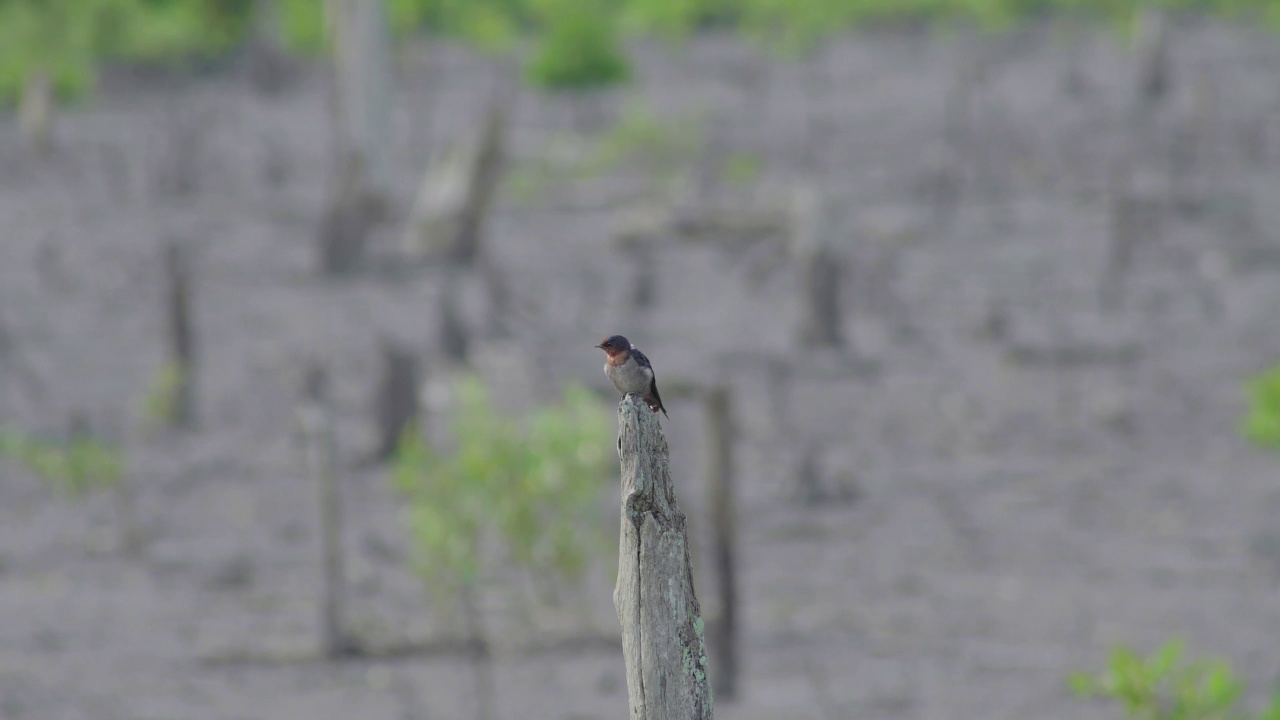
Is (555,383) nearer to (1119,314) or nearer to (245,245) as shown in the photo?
(1119,314)

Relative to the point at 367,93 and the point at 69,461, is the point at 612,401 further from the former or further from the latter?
the point at 367,93

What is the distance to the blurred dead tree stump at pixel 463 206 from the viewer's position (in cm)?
2469

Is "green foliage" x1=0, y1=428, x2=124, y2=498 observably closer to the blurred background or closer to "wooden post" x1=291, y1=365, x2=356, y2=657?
the blurred background

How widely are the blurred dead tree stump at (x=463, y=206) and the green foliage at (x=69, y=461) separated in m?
9.59

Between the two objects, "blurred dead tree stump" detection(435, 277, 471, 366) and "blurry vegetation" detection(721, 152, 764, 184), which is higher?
"blurry vegetation" detection(721, 152, 764, 184)

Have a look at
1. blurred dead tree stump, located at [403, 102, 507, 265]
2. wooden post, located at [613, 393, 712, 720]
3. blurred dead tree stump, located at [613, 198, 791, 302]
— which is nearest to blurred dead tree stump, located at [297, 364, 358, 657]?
wooden post, located at [613, 393, 712, 720]

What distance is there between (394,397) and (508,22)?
36.3m

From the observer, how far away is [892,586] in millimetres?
12727

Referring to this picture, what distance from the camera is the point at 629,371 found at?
357cm

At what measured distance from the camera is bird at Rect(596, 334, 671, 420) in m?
3.55

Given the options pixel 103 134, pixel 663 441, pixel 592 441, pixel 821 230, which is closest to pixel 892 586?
pixel 592 441

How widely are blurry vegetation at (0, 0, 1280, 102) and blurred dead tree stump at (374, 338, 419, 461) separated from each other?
840 inches

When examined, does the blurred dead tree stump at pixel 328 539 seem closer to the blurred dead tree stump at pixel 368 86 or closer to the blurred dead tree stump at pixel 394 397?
the blurred dead tree stump at pixel 394 397

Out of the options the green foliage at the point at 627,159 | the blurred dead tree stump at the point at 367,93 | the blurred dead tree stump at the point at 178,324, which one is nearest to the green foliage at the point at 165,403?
the blurred dead tree stump at the point at 178,324
